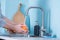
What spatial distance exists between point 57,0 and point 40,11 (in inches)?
14.7

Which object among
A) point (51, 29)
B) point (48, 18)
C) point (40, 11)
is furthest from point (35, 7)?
point (51, 29)

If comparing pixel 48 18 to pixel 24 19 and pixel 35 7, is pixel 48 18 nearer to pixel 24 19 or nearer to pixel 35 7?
pixel 35 7

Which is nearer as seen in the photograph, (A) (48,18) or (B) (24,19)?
(A) (48,18)

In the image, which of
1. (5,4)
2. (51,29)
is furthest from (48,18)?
(5,4)

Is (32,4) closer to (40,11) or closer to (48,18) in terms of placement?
(40,11)

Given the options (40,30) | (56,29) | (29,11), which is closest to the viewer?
(56,29)

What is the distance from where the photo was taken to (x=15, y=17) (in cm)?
181

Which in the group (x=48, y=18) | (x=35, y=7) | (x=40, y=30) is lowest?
(x=40, y=30)

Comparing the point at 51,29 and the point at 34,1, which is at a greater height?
the point at 34,1

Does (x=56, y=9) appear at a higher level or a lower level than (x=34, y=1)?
lower

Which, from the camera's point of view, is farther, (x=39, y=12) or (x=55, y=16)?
(x=39, y=12)

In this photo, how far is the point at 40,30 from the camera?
157 cm

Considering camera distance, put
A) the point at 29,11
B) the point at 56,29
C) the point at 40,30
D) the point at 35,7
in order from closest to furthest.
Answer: the point at 56,29, the point at 40,30, the point at 35,7, the point at 29,11

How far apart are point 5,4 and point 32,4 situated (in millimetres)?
343
